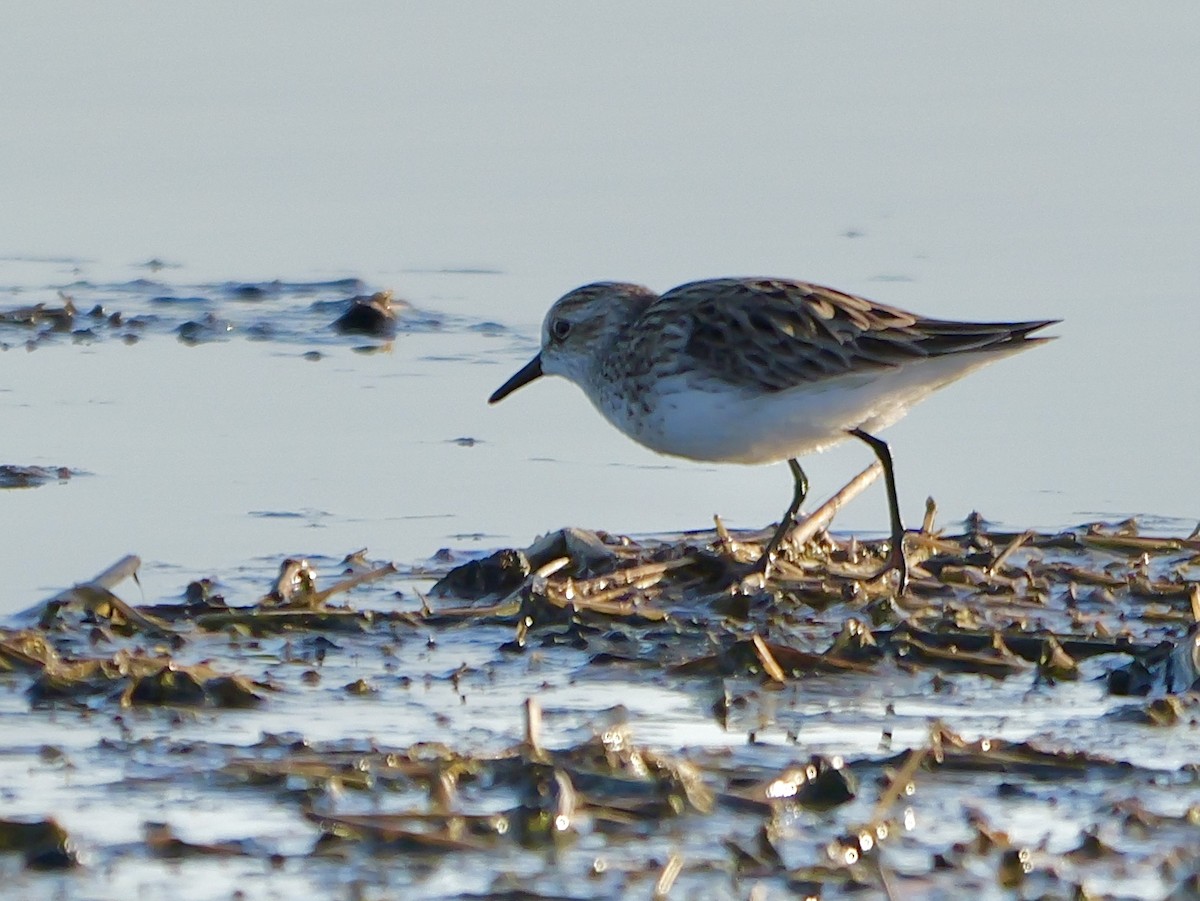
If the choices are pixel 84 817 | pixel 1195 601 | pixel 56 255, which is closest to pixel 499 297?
pixel 56 255

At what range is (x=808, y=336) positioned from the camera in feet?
22.6

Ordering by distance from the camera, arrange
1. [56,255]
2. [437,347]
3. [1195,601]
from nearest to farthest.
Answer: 1. [1195,601]
2. [437,347]
3. [56,255]

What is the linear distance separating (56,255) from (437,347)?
194cm

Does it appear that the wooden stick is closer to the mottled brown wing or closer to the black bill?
the mottled brown wing

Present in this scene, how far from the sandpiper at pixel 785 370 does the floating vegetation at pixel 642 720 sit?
0.26 meters

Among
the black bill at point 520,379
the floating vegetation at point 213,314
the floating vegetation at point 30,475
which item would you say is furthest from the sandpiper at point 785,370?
the floating vegetation at point 213,314

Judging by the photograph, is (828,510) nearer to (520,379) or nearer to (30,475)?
(520,379)

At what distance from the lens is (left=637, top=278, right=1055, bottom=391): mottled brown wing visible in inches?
269

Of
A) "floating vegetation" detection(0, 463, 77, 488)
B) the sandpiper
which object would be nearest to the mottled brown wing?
the sandpiper

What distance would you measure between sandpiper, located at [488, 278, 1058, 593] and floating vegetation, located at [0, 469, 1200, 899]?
0.87 feet

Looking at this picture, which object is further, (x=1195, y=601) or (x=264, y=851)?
(x=1195, y=601)

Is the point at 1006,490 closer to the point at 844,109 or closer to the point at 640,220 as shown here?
the point at 640,220

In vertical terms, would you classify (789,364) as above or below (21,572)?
above

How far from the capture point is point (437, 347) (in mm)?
9234
